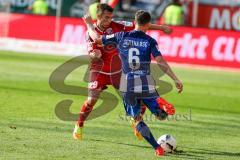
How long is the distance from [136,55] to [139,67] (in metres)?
0.20

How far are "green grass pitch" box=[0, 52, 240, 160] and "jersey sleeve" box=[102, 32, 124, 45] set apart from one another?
164cm

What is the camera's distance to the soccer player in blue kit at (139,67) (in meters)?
10.9

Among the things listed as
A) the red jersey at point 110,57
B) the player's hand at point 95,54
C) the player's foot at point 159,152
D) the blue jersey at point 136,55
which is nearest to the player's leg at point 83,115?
the red jersey at point 110,57

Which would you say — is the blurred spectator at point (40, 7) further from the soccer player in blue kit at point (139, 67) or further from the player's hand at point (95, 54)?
the soccer player in blue kit at point (139, 67)

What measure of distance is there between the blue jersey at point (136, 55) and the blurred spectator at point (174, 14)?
809 inches

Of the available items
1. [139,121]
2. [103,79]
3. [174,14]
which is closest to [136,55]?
[139,121]

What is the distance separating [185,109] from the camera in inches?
658

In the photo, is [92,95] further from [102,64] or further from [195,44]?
[195,44]

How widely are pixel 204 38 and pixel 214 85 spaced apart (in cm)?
587

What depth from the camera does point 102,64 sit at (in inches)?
501

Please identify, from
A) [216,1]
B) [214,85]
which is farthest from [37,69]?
[216,1]

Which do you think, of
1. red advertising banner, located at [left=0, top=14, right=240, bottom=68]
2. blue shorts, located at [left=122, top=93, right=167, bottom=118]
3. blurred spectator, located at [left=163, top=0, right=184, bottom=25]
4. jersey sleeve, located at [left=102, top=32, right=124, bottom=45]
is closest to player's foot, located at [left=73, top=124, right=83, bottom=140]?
blue shorts, located at [left=122, top=93, right=167, bottom=118]

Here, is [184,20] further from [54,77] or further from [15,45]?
[54,77]

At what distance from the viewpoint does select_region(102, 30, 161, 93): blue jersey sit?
11047 millimetres
